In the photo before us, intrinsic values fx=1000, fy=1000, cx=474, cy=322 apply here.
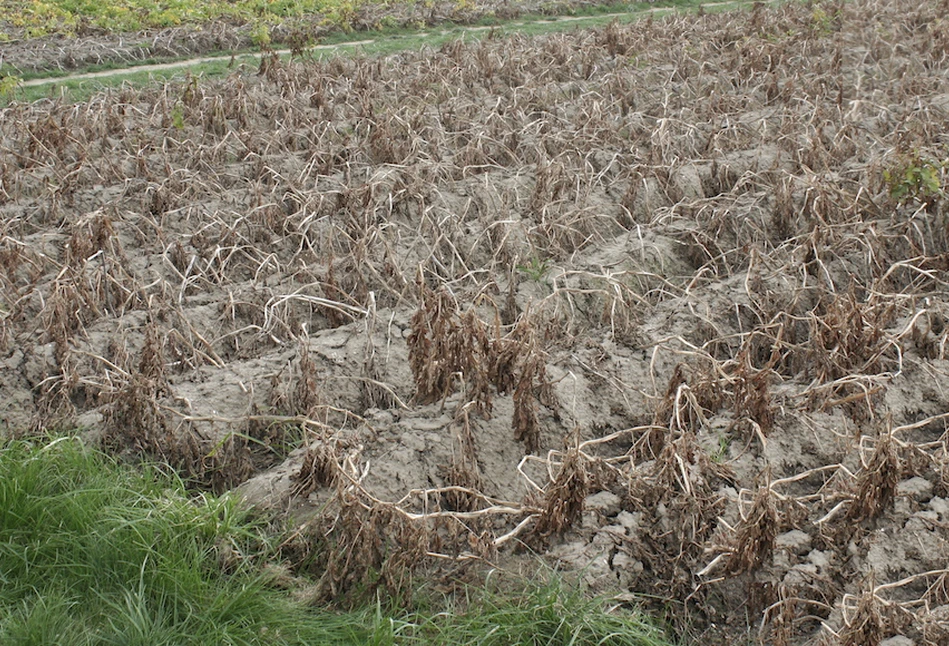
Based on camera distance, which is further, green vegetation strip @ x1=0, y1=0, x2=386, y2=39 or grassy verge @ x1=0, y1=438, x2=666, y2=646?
green vegetation strip @ x1=0, y1=0, x2=386, y2=39

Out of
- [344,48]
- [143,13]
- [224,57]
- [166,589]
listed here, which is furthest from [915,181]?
[143,13]

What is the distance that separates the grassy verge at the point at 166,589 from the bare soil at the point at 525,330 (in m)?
0.17

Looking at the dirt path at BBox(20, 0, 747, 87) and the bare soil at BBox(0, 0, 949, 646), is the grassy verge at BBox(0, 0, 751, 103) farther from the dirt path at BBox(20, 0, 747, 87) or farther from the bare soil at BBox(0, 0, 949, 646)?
the bare soil at BBox(0, 0, 949, 646)

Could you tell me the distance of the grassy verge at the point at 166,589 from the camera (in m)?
3.29

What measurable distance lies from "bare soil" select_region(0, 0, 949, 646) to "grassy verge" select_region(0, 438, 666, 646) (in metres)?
0.17

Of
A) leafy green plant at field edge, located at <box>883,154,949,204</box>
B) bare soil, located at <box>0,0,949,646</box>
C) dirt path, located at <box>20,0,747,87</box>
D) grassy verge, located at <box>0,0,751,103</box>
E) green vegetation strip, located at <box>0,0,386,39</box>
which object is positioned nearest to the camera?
bare soil, located at <box>0,0,949,646</box>

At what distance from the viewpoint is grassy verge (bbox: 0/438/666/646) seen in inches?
130

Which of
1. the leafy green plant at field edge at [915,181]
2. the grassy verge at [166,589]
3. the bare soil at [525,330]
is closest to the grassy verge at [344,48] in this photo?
the bare soil at [525,330]

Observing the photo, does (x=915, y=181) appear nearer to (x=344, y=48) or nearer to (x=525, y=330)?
(x=525, y=330)

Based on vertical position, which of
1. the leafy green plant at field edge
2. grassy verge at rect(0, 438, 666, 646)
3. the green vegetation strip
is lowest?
grassy verge at rect(0, 438, 666, 646)

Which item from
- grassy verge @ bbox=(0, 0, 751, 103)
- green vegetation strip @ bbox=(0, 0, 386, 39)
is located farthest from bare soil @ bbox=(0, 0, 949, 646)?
green vegetation strip @ bbox=(0, 0, 386, 39)

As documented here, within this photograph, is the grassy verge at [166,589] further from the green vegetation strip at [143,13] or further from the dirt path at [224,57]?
the green vegetation strip at [143,13]

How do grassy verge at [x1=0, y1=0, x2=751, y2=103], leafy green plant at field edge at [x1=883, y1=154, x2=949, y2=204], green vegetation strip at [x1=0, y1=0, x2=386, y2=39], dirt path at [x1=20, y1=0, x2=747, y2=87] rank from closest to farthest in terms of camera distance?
1. leafy green plant at field edge at [x1=883, y1=154, x2=949, y2=204]
2. grassy verge at [x1=0, y1=0, x2=751, y2=103]
3. dirt path at [x1=20, y1=0, x2=747, y2=87]
4. green vegetation strip at [x1=0, y1=0, x2=386, y2=39]

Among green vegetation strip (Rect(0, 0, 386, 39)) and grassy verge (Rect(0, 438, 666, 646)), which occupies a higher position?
green vegetation strip (Rect(0, 0, 386, 39))
